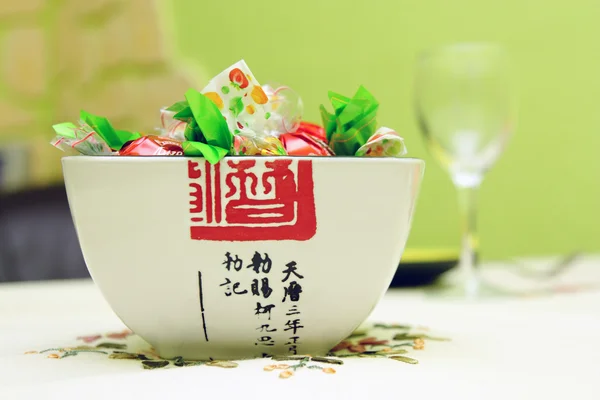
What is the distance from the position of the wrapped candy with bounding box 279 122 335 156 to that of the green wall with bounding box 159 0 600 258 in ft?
3.48

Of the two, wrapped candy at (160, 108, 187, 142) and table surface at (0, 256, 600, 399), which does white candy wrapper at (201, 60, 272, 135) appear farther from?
table surface at (0, 256, 600, 399)

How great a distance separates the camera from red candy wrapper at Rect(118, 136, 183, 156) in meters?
0.36

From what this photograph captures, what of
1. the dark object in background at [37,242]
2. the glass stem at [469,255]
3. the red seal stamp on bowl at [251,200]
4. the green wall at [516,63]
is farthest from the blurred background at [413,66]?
the red seal stamp on bowl at [251,200]

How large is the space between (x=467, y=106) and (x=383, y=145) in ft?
1.30

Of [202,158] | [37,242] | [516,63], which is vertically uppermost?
[516,63]

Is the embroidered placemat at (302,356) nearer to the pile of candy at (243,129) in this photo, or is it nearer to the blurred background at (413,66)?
A: the pile of candy at (243,129)

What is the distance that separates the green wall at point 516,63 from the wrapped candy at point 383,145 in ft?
3.50

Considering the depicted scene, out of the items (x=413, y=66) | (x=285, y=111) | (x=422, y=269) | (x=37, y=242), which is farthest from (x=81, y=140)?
(x=413, y=66)

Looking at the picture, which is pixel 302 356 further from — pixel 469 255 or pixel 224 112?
pixel 469 255

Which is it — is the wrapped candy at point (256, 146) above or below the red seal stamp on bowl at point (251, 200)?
Result: above

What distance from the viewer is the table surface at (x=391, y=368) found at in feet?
0.95

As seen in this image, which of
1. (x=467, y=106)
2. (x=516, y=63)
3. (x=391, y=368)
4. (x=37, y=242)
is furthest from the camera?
(x=516, y=63)

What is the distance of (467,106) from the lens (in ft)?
2.44

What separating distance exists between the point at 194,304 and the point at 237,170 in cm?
7
